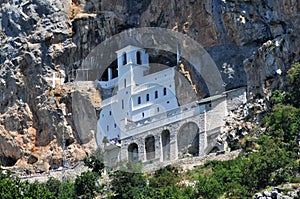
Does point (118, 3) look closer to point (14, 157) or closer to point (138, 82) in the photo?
point (138, 82)

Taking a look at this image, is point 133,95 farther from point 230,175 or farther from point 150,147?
point 230,175

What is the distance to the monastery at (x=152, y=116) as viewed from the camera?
8250 cm

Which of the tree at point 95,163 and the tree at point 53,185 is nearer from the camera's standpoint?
the tree at point 53,185

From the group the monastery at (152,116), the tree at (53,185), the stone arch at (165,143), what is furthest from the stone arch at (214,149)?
the tree at (53,185)

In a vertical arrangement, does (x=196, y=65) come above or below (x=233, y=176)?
above

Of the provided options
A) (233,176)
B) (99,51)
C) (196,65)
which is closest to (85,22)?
(99,51)

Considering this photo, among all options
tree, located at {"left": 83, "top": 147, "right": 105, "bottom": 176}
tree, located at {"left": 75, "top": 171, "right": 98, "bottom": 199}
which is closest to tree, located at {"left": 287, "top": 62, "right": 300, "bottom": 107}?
tree, located at {"left": 75, "top": 171, "right": 98, "bottom": 199}

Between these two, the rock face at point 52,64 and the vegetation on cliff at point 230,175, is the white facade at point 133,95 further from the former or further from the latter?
the vegetation on cliff at point 230,175

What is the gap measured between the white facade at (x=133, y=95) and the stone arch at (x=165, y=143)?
2.01 meters

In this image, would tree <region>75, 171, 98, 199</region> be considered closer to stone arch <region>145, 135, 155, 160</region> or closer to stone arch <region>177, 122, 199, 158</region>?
stone arch <region>145, 135, 155, 160</region>

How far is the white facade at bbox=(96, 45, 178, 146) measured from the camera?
88.6 meters

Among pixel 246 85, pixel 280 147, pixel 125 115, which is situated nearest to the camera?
pixel 280 147

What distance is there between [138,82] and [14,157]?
15.4 metres

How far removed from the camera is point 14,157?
99000 millimetres
